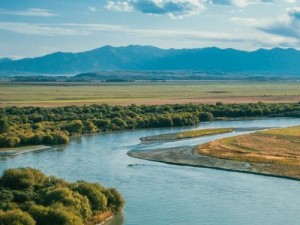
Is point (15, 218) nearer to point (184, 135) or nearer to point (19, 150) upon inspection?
point (19, 150)

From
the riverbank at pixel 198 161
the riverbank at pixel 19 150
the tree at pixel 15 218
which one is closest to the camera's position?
the tree at pixel 15 218

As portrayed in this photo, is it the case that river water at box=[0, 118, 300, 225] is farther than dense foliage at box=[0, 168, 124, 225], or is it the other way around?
river water at box=[0, 118, 300, 225]

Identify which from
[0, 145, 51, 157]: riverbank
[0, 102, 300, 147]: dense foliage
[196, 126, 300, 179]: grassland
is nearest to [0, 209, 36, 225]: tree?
[196, 126, 300, 179]: grassland

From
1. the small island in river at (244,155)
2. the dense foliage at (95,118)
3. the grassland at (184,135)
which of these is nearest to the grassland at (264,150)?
the small island in river at (244,155)

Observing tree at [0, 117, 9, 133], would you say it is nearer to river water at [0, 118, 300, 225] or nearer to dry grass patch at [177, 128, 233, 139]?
river water at [0, 118, 300, 225]

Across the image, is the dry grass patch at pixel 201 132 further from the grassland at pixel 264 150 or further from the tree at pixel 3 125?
the tree at pixel 3 125

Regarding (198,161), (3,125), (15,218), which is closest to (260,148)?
(198,161)

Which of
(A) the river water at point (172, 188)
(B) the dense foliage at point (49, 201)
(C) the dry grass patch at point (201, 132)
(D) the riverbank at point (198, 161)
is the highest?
(B) the dense foliage at point (49, 201)
